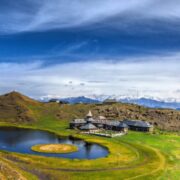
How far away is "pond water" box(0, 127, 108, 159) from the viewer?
130875 mm

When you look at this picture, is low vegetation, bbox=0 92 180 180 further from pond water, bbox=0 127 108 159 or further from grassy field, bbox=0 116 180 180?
pond water, bbox=0 127 108 159

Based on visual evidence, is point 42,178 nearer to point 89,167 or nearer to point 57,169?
point 57,169

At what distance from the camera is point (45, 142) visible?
529ft

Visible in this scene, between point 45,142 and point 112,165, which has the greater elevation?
point 45,142

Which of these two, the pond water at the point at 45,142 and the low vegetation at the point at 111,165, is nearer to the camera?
the low vegetation at the point at 111,165

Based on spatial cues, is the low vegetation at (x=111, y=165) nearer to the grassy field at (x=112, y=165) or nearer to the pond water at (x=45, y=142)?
the grassy field at (x=112, y=165)

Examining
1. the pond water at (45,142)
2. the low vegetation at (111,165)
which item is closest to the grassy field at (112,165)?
the low vegetation at (111,165)

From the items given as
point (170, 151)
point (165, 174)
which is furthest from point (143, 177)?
point (170, 151)

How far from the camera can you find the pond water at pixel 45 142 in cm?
13088

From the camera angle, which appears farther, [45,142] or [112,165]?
[45,142]

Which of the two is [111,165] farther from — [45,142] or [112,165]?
[45,142]

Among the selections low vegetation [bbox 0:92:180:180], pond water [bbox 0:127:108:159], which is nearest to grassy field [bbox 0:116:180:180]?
low vegetation [bbox 0:92:180:180]

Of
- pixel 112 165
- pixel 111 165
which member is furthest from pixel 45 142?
pixel 112 165

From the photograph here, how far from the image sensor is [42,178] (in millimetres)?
91312
